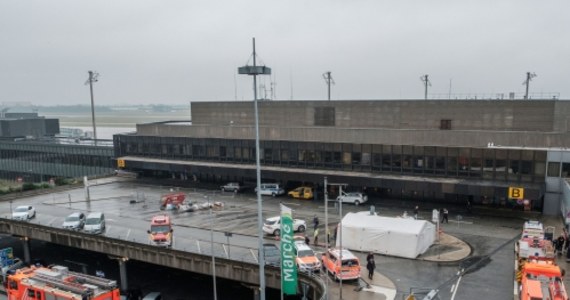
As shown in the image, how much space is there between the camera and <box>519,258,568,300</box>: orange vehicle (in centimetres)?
2094

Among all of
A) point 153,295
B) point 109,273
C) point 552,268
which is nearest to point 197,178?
point 109,273

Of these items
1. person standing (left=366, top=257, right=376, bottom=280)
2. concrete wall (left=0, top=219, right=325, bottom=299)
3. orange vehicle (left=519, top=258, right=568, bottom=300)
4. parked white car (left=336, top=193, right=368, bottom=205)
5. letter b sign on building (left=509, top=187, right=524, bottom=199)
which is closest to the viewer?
orange vehicle (left=519, top=258, right=568, bottom=300)

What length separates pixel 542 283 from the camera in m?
22.2

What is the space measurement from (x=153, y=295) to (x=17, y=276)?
8.52 m

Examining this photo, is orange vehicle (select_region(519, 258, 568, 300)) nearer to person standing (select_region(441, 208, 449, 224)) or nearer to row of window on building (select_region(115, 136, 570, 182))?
person standing (select_region(441, 208, 449, 224))

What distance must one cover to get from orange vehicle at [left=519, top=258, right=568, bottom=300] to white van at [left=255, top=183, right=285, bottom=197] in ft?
106

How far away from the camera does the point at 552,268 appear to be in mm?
22984

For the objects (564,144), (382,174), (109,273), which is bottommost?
(109,273)

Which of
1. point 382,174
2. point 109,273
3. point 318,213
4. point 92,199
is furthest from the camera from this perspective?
point 92,199

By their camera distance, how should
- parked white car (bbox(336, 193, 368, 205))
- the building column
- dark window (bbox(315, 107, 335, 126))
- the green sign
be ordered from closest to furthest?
the green sign < the building column < parked white car (bbox(336, 193, 368, 205)) < dark window (bbox(315, 107, 335, 126))

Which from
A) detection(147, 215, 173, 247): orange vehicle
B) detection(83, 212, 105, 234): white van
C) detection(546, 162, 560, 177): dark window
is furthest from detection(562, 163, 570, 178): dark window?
detection(83, 212, 105, 234): white van

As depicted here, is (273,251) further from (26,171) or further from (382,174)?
(26,171)

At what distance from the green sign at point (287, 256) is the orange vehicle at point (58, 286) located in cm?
1075

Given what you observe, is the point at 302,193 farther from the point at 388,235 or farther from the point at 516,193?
the point at 516,193
